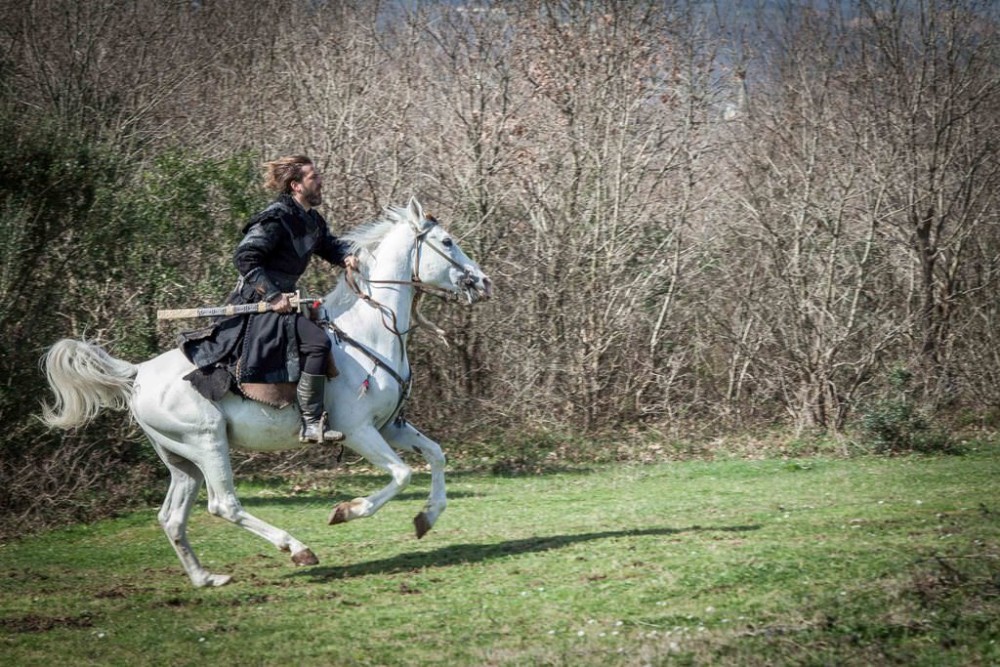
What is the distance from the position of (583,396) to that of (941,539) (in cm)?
852

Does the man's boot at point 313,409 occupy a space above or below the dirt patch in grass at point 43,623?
above

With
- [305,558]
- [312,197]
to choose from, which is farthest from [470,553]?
[312,197]

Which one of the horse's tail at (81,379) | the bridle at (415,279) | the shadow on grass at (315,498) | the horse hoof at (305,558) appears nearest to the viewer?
the horse hoof at (305,558)

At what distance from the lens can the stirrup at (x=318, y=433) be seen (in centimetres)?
867

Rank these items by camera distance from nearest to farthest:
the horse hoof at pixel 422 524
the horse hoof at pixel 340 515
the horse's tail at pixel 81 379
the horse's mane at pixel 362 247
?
1. the horse hoof at pixel 340 515
2. the horse's tail at pixel 81 379
3. the horse hoof at pixel 422 524
4. the horse's mane at pixel 362 247

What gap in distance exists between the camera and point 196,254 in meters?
14.7

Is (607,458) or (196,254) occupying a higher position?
(196,254)

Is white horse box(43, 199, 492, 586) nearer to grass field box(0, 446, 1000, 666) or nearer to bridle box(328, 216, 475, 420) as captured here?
bridle box(328, 216, 475, 420)

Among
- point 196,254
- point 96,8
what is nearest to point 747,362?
point 196,254

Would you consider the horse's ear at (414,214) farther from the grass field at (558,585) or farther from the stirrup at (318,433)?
the grass field at (558,585)

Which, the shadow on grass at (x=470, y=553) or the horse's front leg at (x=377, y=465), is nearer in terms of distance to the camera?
the horse's front leg at (x=377, y=465)

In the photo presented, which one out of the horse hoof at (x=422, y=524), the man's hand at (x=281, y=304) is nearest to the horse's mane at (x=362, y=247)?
the man's hand at (x=281, y=304)

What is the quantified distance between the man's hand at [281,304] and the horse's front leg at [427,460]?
1.43 metres

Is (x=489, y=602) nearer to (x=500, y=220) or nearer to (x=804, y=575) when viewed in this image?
(x=804, y=575)
